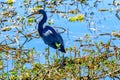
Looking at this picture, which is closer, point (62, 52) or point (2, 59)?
point (2, 59)

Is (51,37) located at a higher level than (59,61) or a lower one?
lower

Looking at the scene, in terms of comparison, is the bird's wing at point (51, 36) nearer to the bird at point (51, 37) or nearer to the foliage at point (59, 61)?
the bird at point (51, 37)

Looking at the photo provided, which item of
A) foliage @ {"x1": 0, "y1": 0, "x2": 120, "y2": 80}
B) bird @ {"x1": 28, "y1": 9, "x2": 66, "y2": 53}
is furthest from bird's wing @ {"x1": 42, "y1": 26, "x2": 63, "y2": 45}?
foliage @ {"x1": 0, "y1": 0, "x2": 120, "y2": 80}

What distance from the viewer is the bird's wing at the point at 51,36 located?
832 centimetres

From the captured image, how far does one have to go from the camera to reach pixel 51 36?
8570 millimetres

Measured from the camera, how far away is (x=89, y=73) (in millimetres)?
6652

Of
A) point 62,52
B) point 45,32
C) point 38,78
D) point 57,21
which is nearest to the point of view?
point 38,78

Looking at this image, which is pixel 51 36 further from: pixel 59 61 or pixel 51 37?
pixel 59 61

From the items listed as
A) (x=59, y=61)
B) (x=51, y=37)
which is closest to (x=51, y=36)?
(x=51, y=37)

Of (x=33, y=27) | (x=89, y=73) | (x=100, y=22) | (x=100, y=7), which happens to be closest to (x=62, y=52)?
(x=89, y=73)

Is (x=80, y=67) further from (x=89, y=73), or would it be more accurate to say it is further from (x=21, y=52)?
(x=21, y=52)

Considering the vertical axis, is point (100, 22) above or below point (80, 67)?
below

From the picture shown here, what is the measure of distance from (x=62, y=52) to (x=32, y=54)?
2.88ft

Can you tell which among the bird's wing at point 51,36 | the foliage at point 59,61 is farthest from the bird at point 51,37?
the foliage at point 59,61
